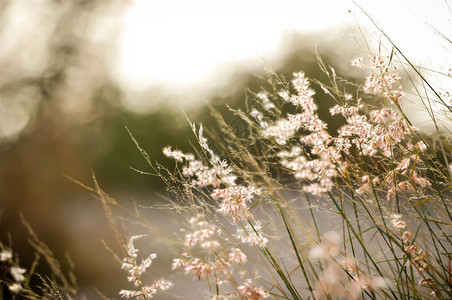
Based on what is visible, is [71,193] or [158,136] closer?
[71,193]

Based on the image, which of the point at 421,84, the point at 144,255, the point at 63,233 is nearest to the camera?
the point at 421,84

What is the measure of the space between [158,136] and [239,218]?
23.3ft

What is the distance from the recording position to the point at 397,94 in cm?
141

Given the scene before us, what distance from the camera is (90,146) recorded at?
302 inches

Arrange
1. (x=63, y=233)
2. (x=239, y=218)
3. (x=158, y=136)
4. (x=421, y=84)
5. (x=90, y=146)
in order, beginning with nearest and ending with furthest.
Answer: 1. (x=239, y=218)
2. (x=421, y=84)
3. (x=63, y=233)
4. (x=90, y=146)
5. (x=158, y=136)

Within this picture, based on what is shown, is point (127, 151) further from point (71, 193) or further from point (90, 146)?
point (71, 193)

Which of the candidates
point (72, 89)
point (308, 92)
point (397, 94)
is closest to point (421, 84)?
point (397, 94)

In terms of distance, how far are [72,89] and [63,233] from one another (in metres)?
4.40

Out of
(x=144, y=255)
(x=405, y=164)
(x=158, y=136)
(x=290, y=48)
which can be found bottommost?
(x=144, y=255)

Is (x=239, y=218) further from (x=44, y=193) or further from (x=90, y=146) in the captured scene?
(x=90, y=146)

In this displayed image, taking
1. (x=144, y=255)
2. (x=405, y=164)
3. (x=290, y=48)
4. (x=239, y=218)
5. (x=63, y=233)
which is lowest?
(x=63, y=233)

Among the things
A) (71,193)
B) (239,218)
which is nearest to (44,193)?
(71,193)

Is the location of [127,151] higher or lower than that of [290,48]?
lower

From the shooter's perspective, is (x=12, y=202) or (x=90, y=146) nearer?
(x=12, y=202)
